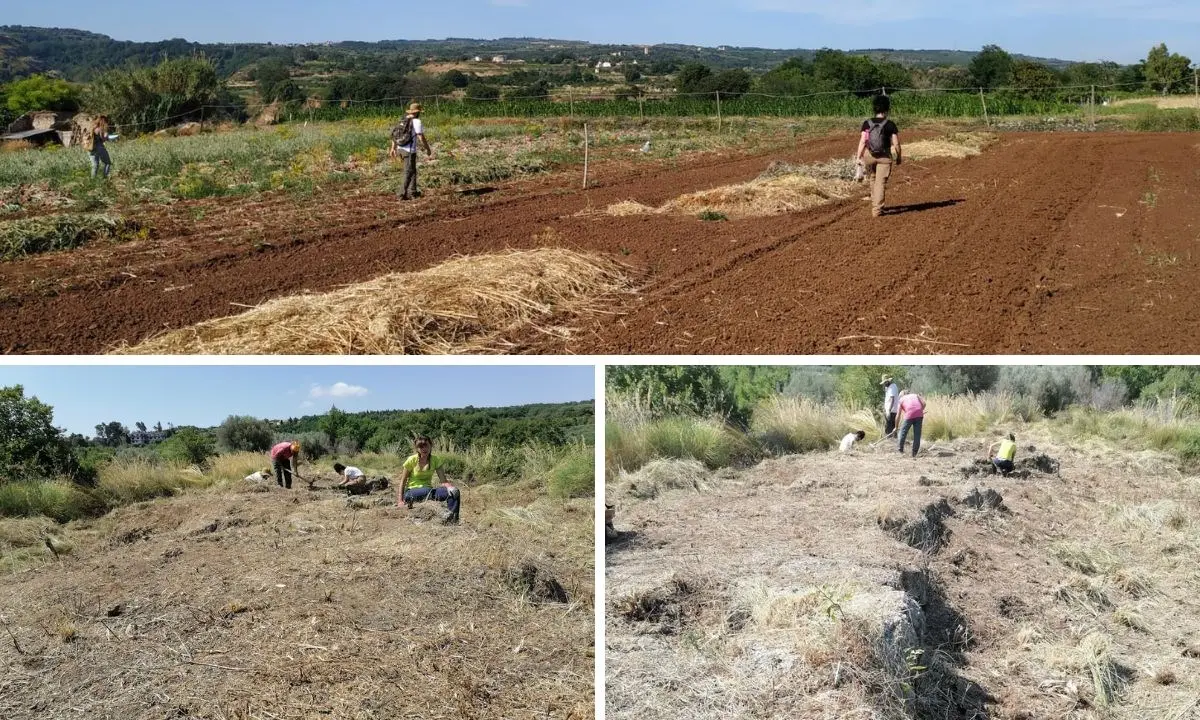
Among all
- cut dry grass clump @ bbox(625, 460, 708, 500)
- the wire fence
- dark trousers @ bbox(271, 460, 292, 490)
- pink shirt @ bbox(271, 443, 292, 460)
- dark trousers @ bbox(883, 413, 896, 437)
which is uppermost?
the wire fence

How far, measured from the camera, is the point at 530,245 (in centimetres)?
1120

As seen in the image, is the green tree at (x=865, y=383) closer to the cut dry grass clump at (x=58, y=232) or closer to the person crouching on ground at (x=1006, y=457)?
the person crouching on ground at (x=1006, y=457)

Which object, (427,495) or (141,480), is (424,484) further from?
(141,480)

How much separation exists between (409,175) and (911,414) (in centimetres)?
980

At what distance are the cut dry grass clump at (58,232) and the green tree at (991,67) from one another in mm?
67158

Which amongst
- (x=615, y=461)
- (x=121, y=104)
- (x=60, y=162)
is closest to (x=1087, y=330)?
(x=615, y=461)

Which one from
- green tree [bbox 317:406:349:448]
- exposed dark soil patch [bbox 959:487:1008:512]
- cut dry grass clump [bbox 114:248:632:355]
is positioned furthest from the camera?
green tree [bbox 317:406:349:448]

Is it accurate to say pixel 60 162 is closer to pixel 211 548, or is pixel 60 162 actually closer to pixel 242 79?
pixel 211 548

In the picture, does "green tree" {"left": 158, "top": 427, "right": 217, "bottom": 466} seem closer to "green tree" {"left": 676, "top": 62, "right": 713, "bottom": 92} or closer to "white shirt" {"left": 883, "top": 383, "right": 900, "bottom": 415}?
"white shirt" {"left": 883, "top": 383, "right": 900, "bottom": 415}

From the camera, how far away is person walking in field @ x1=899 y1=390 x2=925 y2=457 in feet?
28.0

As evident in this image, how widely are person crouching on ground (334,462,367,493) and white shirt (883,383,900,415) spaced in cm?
553

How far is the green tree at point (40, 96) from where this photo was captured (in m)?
57.8

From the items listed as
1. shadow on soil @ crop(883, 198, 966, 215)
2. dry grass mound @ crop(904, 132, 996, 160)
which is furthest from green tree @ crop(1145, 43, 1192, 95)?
shadow on soil @ crop(883, 198, 966, 215)

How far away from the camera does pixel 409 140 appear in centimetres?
1508
